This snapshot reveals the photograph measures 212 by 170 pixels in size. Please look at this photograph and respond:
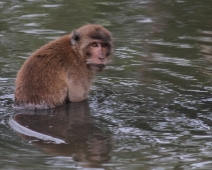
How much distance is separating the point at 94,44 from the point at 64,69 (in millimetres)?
519

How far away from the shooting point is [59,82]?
30.3 feet

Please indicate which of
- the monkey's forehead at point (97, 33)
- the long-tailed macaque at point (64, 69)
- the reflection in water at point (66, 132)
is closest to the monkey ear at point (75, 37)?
the long-tailed macaque at point (64, 69)

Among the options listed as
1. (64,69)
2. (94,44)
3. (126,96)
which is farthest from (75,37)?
(126,96)

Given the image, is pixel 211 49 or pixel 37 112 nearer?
pixel 37 112

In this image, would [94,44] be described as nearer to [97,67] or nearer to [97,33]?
[97,33]

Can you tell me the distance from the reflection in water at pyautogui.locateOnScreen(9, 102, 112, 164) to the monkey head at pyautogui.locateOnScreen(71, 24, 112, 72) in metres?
0.61

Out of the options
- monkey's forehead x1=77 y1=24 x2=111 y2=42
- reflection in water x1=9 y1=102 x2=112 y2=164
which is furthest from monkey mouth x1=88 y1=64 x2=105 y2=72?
reflection in water x1=9 y1=102 x2=112 y2=164

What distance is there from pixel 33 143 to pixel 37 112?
126 centimetres

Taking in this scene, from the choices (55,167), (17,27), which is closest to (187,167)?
(55,167)

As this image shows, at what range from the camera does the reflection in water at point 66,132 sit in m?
7.60

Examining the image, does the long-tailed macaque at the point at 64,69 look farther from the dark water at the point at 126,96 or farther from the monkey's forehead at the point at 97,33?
the dark water at the point at 126,96

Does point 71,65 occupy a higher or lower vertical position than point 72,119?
higher

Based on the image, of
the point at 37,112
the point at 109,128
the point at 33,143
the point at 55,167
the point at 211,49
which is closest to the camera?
the point at 55,167

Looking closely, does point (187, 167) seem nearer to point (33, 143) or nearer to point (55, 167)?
point (55, 167)
